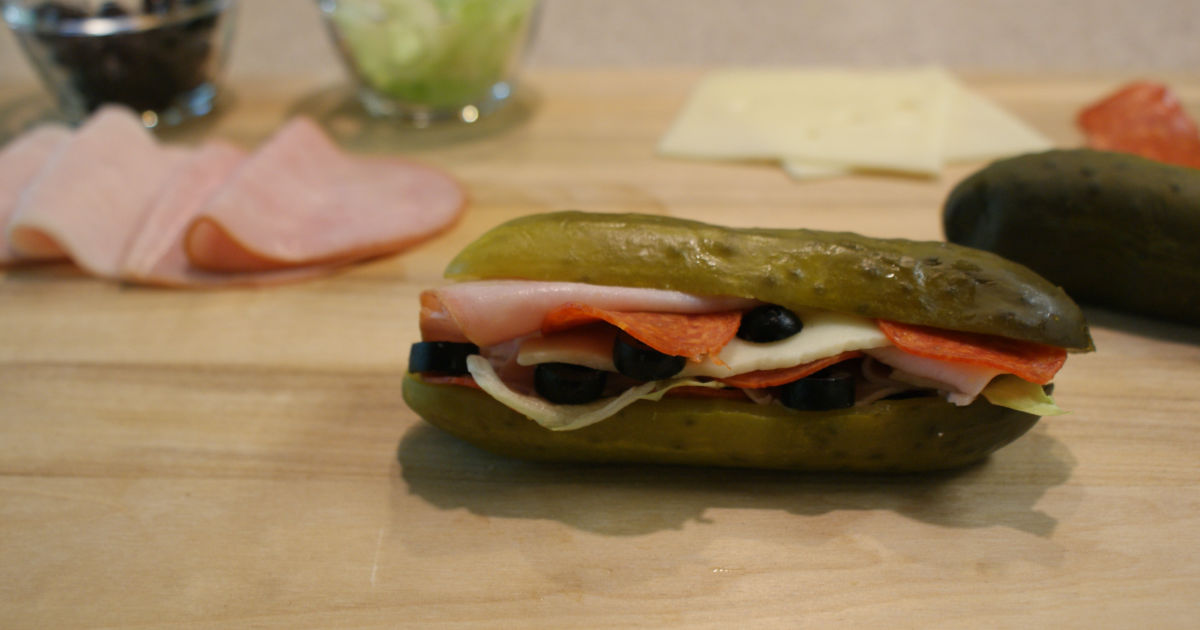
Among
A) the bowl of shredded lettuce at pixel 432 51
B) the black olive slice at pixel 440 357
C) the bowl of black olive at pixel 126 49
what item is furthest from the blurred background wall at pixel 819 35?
the black olive slice at pixel 440 357

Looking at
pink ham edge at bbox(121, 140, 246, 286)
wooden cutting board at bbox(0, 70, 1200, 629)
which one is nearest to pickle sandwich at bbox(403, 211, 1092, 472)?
wooden cutting board at bbox(0, 70, 1200, 629)

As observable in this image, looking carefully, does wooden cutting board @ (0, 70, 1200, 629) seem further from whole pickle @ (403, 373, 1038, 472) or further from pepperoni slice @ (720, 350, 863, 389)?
pepperoni slice @ (720, 350, 863, 389)

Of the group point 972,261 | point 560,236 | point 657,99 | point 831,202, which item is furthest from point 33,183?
point 972,261

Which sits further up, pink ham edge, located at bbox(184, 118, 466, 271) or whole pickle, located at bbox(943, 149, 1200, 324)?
whole pickle, located at bbox(943, 149, 1200, 324)

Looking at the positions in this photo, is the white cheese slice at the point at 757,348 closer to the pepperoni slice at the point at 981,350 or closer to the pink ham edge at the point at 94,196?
the pepperoni slice at the point at 981,350

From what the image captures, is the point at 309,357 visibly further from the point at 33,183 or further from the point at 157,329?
the point at 33,183

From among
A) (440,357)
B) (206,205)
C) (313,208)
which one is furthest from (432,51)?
(440,357)
